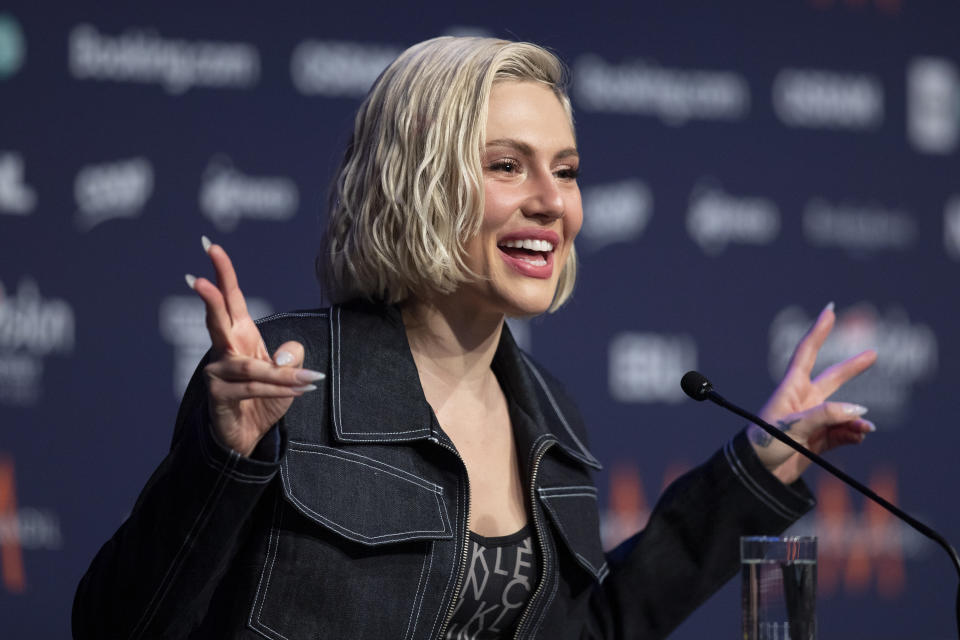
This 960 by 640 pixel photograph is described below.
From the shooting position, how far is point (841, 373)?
169 cm

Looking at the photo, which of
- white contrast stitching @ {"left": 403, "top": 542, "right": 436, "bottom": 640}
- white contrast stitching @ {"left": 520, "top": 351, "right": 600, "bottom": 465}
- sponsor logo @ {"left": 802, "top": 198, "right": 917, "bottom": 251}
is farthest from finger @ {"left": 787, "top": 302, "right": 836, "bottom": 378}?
sponsor logo @ {"left": 802, "top": 198, "right": 917, "bottom": 251}

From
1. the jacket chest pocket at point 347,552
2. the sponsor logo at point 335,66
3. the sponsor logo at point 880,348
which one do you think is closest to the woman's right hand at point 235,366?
the jacket chest pocket at point 347,552

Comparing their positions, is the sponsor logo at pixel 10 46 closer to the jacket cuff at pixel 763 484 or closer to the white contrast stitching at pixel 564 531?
the white contrast stitching at pixel 564 531

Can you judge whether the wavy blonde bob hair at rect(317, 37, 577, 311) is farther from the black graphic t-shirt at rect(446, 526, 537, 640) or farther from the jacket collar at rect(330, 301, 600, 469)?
the black graphic t-shirt at rect(446, 526, 537, 640)

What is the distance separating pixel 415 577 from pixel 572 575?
29 cm

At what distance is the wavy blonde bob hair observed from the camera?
1.49 metres

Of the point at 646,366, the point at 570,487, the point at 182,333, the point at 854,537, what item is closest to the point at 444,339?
the point at 570,487

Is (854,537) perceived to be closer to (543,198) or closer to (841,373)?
(841,373)

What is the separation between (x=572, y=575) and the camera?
157cm

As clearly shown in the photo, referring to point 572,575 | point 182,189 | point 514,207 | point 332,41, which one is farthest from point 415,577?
point 332,41

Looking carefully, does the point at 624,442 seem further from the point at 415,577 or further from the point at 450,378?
the point at 415,577

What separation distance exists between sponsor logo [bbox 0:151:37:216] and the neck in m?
1.11

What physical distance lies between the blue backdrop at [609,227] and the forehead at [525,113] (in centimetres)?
86

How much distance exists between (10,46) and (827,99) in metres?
2.03
